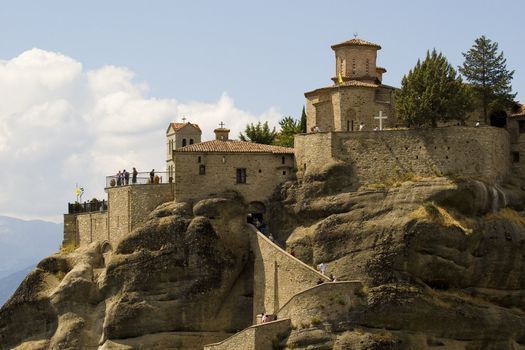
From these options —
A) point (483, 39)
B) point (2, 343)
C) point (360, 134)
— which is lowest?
point (2, 343)

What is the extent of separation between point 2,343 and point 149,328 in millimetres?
11244

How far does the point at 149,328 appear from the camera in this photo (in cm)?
6844

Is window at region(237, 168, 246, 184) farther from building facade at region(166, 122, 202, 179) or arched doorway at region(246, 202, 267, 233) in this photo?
building facade at region(166, 122, 202, 179)

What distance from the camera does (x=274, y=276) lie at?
66938 mm

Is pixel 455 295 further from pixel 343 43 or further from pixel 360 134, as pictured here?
pixel 343 43

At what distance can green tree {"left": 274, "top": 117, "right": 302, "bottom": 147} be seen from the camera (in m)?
81.9

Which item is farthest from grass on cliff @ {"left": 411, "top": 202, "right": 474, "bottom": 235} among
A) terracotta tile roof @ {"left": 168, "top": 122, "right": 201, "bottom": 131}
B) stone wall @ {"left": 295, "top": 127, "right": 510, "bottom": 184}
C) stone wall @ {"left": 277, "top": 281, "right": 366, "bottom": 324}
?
terracotta tile roof @ {"left": 168, "top": 122, "right": 201, "bottom": 131}

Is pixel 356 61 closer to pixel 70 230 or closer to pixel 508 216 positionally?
pixel 508 216

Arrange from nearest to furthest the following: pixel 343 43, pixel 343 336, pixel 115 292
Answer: pixel 343 336
pixel 115 292
pixel 343 43

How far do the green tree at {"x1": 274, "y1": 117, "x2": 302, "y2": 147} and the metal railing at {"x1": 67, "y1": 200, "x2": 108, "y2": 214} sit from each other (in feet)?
43.2

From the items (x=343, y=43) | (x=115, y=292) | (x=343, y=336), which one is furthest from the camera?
(x=343, y=43)

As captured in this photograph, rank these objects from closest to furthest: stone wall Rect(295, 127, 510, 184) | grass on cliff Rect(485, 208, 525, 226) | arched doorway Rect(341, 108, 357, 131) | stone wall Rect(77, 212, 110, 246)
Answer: grass on cliff Rect(485, 208, 525, 226) < stone wall Rect(295, 127, 510, 184) < arched doorway Rect(341, 108, 357, 131) < stone wall Rect(77, 212, 110, 246)

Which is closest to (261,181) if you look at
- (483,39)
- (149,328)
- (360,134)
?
(360,134)

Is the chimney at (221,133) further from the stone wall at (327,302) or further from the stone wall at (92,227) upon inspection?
the stone wall at (327,302)
